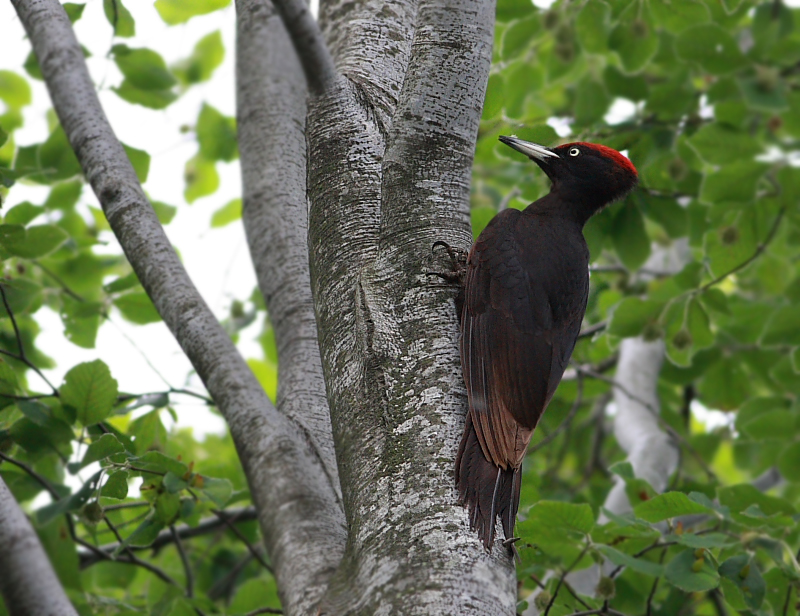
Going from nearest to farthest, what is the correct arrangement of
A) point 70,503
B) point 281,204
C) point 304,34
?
point 304,34 < point 70,503 < point 281,204

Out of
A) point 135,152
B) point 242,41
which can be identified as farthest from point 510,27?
point 135,152

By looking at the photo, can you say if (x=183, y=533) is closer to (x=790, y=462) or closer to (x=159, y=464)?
(x=159, y=464)

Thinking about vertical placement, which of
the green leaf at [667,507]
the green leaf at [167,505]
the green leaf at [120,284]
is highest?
the green leaf at [120,284]

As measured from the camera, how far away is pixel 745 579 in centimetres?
238

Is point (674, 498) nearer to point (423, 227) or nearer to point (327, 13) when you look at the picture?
point (423, 227)

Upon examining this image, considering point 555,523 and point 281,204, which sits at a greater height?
point 281,204

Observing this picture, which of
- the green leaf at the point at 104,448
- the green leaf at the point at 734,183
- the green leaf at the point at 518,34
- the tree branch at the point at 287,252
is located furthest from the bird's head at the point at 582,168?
the green leaf at the point at 104,448

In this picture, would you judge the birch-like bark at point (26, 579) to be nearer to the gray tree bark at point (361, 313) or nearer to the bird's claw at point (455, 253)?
the gray tree bark at point (361, 313)

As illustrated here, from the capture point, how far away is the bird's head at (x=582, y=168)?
3.22 m

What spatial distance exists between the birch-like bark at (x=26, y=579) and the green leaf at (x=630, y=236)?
3.07 m

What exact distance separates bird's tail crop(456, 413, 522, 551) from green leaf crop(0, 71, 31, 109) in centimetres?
388

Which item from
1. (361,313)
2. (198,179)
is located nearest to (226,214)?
(198,179)

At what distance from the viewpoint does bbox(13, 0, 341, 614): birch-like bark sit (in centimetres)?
216

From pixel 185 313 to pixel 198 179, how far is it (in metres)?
2.88
